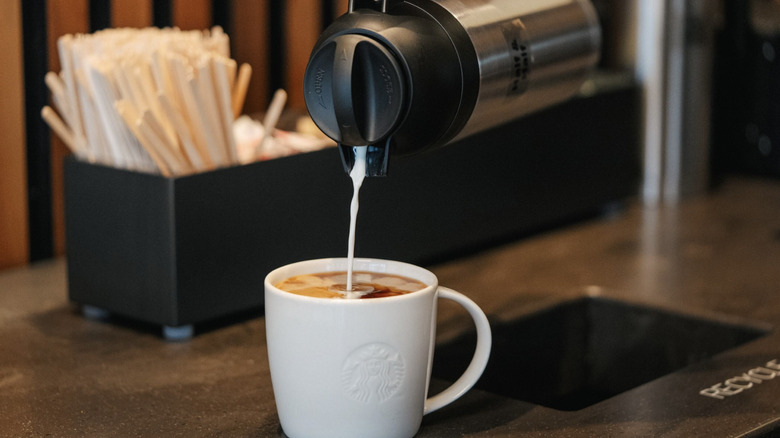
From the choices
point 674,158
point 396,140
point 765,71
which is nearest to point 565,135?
point 674,158

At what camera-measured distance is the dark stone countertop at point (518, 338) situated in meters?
0.74

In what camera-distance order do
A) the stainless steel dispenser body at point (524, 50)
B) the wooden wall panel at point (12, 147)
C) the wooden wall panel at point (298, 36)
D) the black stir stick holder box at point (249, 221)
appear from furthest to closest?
1. the wooden wall panel at point (298, 36)
2. the wooden wall panel at point (12, 147)
3. the black stir stick holder box at point (249, 221)
4. the stainless steel dispenser body at point (524, 50)

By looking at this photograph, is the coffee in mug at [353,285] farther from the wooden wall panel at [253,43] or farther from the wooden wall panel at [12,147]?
the wooden wall panel at [253,43]

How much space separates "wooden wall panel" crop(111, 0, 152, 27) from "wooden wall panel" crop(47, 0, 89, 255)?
30mm

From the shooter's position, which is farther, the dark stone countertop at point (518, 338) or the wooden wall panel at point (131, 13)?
the wooden wall panel at point (131, 13)

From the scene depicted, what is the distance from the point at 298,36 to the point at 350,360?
71 centimetres

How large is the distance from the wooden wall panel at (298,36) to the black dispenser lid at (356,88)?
2.02ft

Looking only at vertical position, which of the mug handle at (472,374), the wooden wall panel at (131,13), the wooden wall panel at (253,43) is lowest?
the mug handle at (472,374)

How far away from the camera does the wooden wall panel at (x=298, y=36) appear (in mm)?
1299

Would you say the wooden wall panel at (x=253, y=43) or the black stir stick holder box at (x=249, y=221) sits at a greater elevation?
the wooden wall panel at (x=253, y=43)

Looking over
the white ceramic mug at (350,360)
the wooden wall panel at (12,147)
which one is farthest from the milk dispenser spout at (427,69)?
the wooden wall panel at (12,147)

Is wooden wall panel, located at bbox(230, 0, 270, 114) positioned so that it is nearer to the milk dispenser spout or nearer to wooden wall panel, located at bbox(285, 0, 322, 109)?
wooden wall panel, located at bbox(285, 0, 322, 109)

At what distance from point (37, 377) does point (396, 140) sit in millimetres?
337

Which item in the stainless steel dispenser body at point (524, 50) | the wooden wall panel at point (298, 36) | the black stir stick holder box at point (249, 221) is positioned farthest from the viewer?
the wooden wall panel at point (298, 36)
